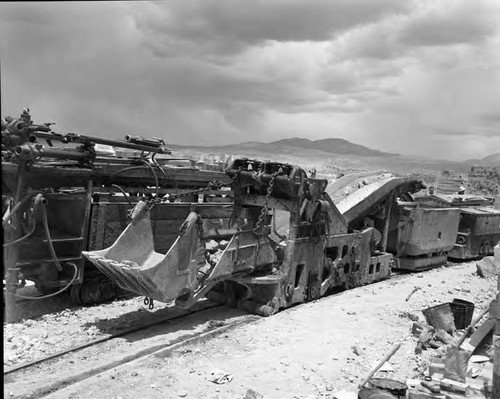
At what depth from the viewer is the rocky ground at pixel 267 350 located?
516 cm

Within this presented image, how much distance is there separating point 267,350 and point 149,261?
1.84 metres

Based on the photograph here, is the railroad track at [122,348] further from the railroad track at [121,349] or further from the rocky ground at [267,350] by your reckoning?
the rocky ground at [267,350]

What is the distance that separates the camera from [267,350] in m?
6.19

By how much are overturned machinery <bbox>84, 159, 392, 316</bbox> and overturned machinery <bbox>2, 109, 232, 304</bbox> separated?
0.43 metres

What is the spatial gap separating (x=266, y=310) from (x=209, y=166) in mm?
4179

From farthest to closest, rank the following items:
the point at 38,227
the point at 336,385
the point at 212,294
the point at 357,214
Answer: the point at 357,214 → the point at 212,294 → the point at 38,227 → the point at 336,385

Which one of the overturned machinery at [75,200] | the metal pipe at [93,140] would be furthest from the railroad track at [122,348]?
the metal pipe at [93,140]

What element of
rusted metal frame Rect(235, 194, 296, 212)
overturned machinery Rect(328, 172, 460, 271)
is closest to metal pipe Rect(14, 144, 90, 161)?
rusted metal frame Rect(235, 194, 296, 212)

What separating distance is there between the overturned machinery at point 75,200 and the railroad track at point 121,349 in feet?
3.25

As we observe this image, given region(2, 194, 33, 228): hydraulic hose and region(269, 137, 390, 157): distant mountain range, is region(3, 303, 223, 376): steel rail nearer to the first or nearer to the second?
region(2, 194, 33, 228): hydraulic hose

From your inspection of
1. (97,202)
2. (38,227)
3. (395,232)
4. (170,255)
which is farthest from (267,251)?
(395,232)

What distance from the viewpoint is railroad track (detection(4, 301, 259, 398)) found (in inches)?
204

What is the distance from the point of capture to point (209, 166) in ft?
36.1

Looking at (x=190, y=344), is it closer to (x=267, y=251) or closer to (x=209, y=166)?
(x=267, y=251)
